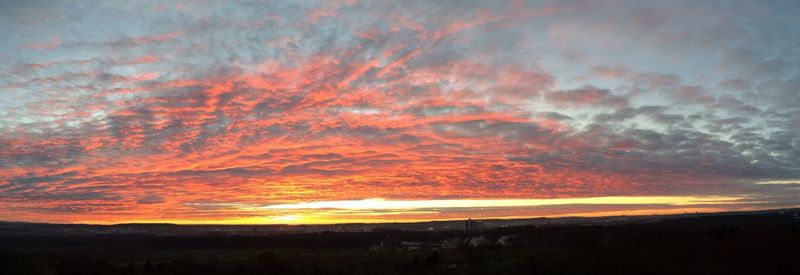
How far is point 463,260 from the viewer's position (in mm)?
63656

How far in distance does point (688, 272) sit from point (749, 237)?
31.8 feet

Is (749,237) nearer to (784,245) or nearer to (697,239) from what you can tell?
(784,245)

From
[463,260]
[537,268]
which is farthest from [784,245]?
[463,260]

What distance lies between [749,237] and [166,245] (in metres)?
118

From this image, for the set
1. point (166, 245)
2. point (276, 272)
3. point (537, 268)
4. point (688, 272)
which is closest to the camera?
point (688, 272)

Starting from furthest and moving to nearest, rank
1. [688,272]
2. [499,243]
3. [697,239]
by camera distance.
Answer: [499,243] < [697,239] < [688,272]

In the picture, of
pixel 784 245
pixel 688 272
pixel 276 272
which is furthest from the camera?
pixel 276 272

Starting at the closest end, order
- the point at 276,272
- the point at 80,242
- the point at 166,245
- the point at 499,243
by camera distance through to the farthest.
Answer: the point at 276,272
the point at 499,243
the point at 166,245
the point at 80,242

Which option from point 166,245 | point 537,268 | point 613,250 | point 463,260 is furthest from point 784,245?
point 166,245

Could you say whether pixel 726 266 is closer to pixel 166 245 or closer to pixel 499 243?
pixel 499 243

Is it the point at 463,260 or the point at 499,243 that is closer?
the point at 463,260

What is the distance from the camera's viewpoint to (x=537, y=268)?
3516 centimetres

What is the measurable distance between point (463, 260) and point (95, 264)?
130 ft

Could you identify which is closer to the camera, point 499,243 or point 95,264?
point 95,264
